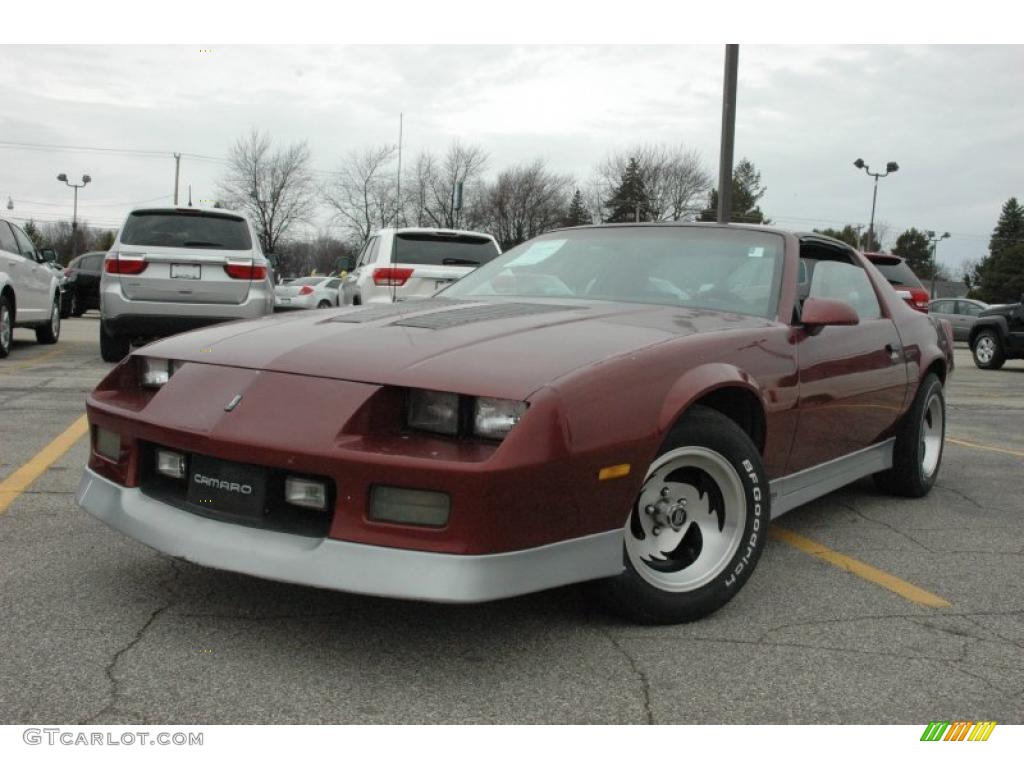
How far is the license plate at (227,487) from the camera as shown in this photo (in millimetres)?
2543

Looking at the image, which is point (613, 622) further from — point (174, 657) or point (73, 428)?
point (73, 428)

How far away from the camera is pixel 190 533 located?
2.59 metres

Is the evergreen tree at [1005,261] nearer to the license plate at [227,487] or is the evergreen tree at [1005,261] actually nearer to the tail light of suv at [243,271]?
the tail light of suv at [243,271]

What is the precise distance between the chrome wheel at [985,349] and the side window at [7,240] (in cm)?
1548

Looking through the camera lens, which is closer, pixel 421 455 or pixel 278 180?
pixel 421 455

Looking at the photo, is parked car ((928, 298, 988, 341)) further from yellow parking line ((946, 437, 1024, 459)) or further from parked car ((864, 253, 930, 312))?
yellow parking line ((946, 437, 1024, 459))

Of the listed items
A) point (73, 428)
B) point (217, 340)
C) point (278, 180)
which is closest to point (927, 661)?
point (217, 340)

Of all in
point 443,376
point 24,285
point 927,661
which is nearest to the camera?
point 443,376

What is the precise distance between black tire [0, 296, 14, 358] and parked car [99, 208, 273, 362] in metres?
1.23

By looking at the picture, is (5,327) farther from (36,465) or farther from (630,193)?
(630,193)

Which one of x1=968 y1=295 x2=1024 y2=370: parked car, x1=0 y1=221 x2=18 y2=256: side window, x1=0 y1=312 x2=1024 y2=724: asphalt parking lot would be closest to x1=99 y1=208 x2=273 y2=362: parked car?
x1=0 y1=221 x2=18 y2=256: side window

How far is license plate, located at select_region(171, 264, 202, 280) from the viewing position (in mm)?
9539

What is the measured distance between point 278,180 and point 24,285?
5088 centimetres

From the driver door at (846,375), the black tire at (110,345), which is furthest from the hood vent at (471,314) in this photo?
the black tire at (110,345)
